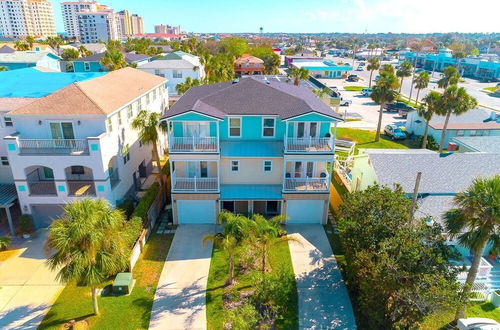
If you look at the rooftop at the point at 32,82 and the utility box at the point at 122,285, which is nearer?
the utility box at the point at 122,285

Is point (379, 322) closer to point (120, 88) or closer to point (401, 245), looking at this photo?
point (401, 245)

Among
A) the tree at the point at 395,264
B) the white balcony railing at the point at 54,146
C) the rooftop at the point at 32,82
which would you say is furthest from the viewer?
the rooftop at the point at 32,82

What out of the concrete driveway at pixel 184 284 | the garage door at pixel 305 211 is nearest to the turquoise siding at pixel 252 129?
the garage door at pixel 305 211

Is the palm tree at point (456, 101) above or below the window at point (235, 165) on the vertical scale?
above

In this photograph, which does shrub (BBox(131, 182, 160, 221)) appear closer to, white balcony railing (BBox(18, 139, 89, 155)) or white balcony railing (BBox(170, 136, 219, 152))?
white balcony railing (BBox(170, 136, 219, 152))

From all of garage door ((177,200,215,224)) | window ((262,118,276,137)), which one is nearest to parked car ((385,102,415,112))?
window ((262,118,276,137))

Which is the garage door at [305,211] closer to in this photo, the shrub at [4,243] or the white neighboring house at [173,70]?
the shrub at [4,243]
